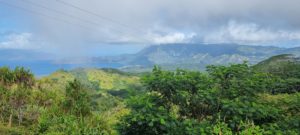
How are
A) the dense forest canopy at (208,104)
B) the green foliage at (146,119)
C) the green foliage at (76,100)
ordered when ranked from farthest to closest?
the green foliage at (76,100)
the green foliage at (146,119)
the dense forest canopy at (208,104)

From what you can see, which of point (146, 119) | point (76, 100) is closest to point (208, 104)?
point (146, 119)

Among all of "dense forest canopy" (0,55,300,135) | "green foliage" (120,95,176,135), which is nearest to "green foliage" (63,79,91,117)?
"dense forest canopy" (0,55,300,135)

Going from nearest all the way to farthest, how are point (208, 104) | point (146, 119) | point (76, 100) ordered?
point (146, 119) → point (208, 104) → point (76, 100)

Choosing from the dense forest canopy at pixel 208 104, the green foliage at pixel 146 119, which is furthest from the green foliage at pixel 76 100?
the green foliage at pixel 146 119

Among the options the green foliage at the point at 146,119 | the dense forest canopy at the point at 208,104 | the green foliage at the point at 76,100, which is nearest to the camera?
the dense forest canopy at the point at 208,104

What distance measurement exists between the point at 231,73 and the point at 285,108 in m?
2.16

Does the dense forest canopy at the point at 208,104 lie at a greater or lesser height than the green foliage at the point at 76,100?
greater

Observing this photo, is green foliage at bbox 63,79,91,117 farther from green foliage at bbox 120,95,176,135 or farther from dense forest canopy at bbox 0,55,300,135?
green foliage at bbox 120,95,176,135

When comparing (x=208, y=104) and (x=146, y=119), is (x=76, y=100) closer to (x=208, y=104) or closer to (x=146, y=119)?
(x=208, y=104)

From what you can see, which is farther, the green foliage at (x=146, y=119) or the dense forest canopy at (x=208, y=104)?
the green foliage at (x=146, y=119)

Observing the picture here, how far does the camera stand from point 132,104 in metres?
10.2

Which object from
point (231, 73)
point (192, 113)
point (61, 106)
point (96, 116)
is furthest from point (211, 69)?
point (61, 106)

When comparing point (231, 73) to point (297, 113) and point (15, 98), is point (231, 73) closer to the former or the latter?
point (297, 113)

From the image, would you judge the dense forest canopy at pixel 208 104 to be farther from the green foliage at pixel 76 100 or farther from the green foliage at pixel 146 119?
the green foliage at pixel 76 100
